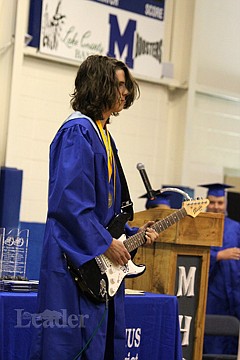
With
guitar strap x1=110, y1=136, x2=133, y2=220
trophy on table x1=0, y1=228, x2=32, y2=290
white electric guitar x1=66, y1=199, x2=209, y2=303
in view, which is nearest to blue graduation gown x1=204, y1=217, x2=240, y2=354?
trophy on table x1=0, y1=228, x2=32, y2=290

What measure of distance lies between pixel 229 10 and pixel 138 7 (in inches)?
48.7

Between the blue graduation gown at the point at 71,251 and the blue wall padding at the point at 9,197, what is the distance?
12.0 feet

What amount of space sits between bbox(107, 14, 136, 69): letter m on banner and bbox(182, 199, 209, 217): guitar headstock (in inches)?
150

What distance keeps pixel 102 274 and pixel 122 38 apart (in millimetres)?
5040

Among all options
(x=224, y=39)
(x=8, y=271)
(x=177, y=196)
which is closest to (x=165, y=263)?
(x=8, y=271)

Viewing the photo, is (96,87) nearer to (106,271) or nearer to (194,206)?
(106,271)

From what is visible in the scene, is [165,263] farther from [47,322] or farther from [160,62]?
[160,62]

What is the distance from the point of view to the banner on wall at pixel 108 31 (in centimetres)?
747

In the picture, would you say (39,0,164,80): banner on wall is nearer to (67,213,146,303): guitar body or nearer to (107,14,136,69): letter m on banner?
(107,14,136,69): letter m on banner

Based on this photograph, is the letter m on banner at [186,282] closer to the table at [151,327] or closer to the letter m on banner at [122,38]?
the table at [151,327]

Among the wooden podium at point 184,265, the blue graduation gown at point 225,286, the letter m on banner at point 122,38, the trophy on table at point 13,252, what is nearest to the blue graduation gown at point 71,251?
the trophy on table at point 13,252

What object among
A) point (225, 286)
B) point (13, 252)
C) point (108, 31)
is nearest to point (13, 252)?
point (13, 252)

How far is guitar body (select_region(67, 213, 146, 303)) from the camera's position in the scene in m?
3.21

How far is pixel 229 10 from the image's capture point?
29.2ft
